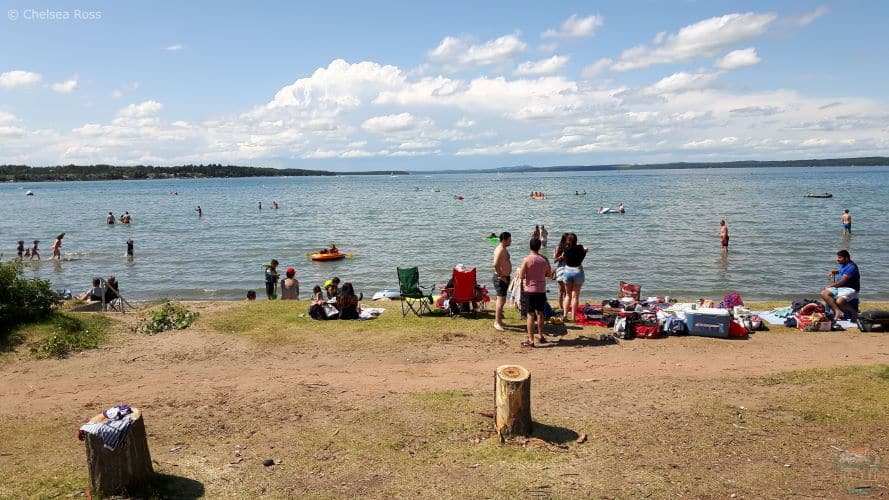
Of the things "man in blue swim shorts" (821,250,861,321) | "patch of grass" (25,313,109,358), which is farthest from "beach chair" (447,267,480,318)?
"man in blue swim shorts" (821,250,861,321)

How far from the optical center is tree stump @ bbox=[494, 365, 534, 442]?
251 inches

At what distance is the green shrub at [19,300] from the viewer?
10.5m

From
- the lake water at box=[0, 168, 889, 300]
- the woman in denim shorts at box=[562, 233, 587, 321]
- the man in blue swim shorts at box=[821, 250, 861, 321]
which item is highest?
the woman in denim shorts at box=[562, 233, 587, 321]

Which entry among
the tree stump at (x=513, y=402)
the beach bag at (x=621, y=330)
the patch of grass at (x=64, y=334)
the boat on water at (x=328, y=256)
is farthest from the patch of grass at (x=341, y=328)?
the boat on water at (x=328, y=256)

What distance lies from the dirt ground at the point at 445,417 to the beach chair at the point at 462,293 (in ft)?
4.82

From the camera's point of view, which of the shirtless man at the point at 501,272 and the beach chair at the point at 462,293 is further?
the beach chair at the point at 462,293

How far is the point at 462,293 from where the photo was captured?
476 inches

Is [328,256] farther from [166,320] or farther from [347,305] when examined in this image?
[166,320]

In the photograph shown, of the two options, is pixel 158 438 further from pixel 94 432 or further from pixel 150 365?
pixel 150 365

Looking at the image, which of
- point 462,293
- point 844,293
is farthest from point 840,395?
point 462,293

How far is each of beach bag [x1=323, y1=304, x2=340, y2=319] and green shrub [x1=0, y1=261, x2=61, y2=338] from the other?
16.3ft

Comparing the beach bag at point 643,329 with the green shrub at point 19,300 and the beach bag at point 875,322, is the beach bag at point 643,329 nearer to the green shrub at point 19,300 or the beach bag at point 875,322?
the beach bag at point 875,322

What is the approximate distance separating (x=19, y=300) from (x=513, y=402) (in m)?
9.37

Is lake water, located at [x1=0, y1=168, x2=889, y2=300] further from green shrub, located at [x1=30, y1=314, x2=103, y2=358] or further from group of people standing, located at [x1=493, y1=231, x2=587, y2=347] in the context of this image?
green shrub, located at [x1=30, y1=314, x2=103, y2=358]
